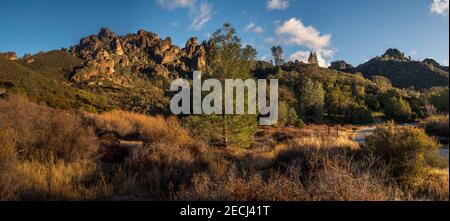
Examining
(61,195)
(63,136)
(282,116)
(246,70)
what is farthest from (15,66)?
(61,195)

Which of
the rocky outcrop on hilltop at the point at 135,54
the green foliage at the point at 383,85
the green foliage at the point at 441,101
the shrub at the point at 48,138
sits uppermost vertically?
the rocky outcrop on hilltop at the point at 135,54

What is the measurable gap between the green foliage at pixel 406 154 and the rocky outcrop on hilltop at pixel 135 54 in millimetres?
86177

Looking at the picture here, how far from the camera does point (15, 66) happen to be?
1809 inches

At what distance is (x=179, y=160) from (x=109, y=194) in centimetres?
275

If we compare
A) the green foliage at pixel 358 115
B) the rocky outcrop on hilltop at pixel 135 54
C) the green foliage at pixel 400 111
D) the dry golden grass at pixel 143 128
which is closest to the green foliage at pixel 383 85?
the green foliage at pixel 358 115

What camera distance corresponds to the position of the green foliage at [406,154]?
7.02 metres

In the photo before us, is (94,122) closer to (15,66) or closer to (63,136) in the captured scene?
(63,136)

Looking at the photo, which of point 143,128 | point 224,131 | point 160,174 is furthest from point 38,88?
point 160,174

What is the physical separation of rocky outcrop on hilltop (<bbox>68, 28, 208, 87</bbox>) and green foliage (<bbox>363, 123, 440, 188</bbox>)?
8618cm

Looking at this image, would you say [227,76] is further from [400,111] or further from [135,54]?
[135,54]

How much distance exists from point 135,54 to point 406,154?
130444 mm

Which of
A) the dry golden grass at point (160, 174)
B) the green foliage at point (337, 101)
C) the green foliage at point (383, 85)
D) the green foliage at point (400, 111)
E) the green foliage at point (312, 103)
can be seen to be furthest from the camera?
the green foliage at point (337, 101)

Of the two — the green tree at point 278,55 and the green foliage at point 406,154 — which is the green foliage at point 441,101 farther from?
the green tree at point 278,55

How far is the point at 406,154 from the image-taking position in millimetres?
7305
